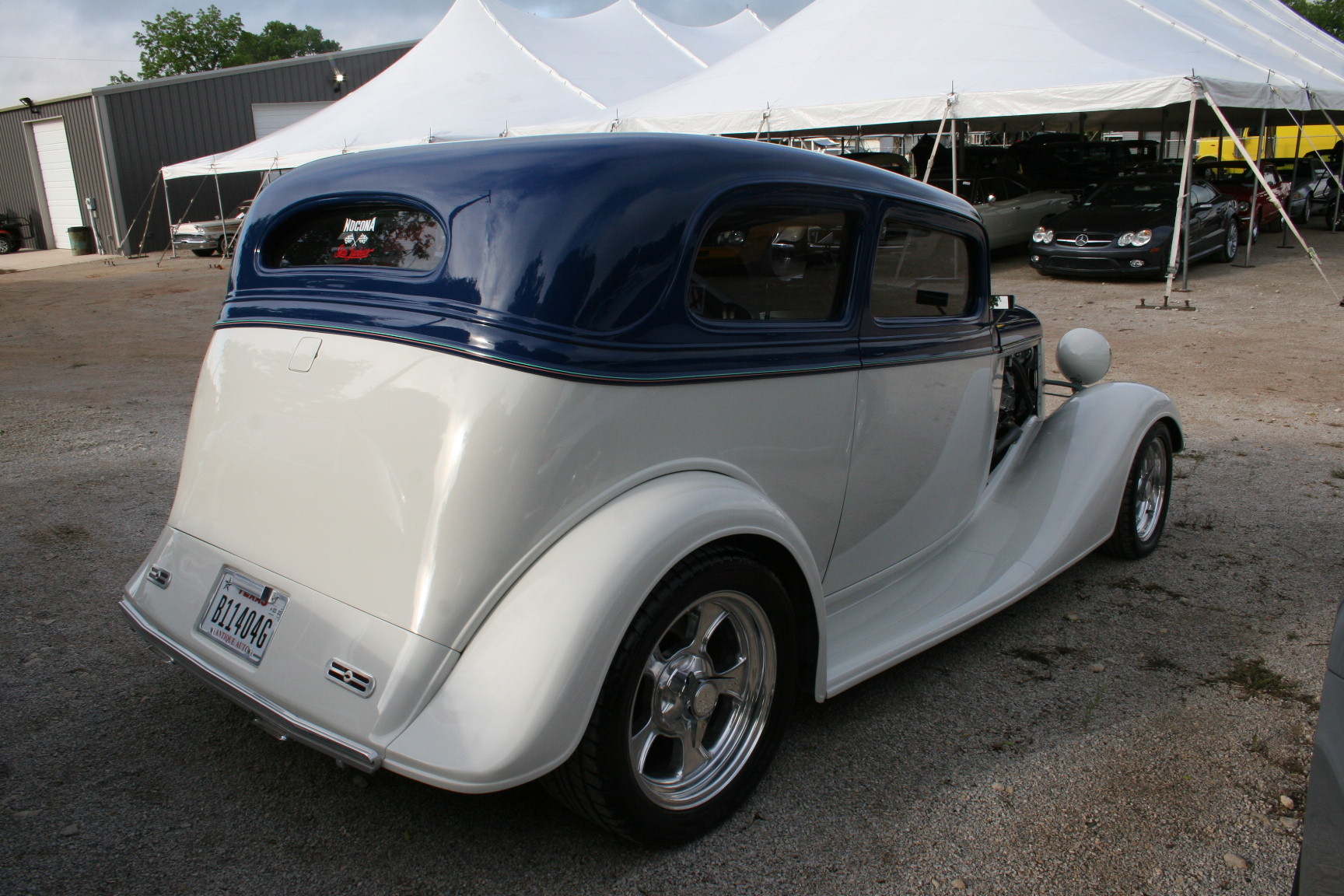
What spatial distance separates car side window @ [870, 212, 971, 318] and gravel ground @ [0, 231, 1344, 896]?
124 cm

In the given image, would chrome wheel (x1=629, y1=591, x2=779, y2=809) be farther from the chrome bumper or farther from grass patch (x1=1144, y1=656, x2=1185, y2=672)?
grass patch (x1=1144, y1=656, x2=1185, y2=672)

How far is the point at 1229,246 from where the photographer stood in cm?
1503

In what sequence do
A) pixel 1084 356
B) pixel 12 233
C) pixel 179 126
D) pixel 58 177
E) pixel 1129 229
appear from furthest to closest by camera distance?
pixel 12 233 → pixel 58 177 → pixel 179 126 → pixel 1129 229 → pixel 1084 356

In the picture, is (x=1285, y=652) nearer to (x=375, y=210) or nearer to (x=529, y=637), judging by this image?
(x=529, y=637)

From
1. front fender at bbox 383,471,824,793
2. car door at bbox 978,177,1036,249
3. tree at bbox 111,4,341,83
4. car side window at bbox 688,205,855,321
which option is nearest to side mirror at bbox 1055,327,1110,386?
car side window at bbox 688,205,855,321

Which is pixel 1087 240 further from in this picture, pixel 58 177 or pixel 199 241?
pixel 58 177

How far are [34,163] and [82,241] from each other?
15.4 ft

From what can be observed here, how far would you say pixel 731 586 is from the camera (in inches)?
88.2

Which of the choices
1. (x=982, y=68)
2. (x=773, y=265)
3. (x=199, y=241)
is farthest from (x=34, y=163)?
(x=773, y=265)

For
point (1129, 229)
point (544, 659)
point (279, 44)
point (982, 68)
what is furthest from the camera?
point (279, 44)

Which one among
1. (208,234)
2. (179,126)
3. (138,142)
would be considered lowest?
(208,234)

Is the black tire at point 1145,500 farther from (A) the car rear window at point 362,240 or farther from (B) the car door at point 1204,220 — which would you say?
(B) the car door at point 1204,220

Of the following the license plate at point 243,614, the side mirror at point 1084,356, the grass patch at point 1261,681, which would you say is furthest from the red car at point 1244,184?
the license plate at point 243,614

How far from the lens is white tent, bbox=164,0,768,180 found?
59.0 feet
